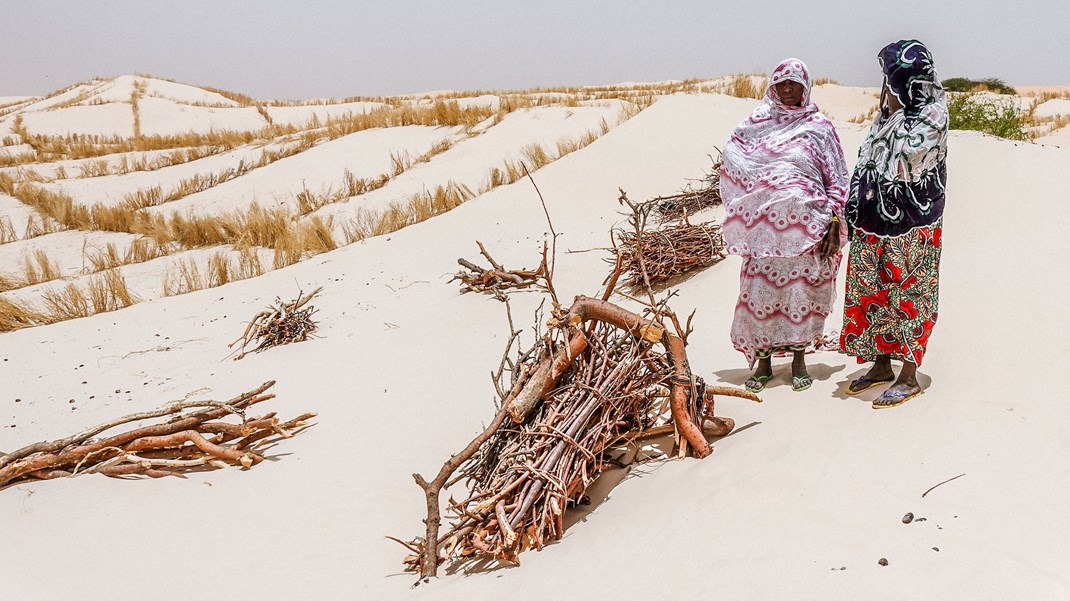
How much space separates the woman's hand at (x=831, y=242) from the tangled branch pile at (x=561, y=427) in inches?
34.0

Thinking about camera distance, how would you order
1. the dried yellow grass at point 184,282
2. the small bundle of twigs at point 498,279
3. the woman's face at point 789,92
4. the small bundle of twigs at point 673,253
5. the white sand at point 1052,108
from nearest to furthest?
the woman's face at point 789,92 → the small bundle of twigs at point 673,253 → the small bundle of twigs at point 498,279 → the dried yellow grass at point 184,282 → the white sand at point 1052,108

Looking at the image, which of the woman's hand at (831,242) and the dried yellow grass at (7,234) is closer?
the woman's hand at (831,242)

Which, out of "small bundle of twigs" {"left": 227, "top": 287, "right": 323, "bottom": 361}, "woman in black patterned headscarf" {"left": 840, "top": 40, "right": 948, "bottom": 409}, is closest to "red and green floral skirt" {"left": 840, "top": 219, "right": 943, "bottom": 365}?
"woman in black patterned headscarf" {"left": 840, "top": 40, "right": 948, "bottom": 409}

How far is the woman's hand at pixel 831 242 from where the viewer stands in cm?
353

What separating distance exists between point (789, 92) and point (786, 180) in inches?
17.3

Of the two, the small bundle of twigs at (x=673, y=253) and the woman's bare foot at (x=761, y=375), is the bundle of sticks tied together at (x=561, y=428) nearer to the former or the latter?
the woman's bare foot at (x=761, y=375)

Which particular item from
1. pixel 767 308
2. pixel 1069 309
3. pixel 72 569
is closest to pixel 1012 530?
pixel 767 308

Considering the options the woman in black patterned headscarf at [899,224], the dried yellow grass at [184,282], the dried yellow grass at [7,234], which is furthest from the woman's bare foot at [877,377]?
the dried yellow grass at [7,234]

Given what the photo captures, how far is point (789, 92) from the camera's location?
3.60 m

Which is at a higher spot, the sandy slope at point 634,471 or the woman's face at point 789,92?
the woman's face at point 789,92

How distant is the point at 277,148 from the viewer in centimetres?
1738

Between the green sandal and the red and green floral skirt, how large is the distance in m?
0.45

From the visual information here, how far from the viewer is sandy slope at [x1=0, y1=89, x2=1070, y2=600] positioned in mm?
2248

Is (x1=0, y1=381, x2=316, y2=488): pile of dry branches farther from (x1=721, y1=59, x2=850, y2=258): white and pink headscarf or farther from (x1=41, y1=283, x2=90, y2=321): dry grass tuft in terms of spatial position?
(x1=41, y1=283, x2=90, y2=321): dry grass tuft
